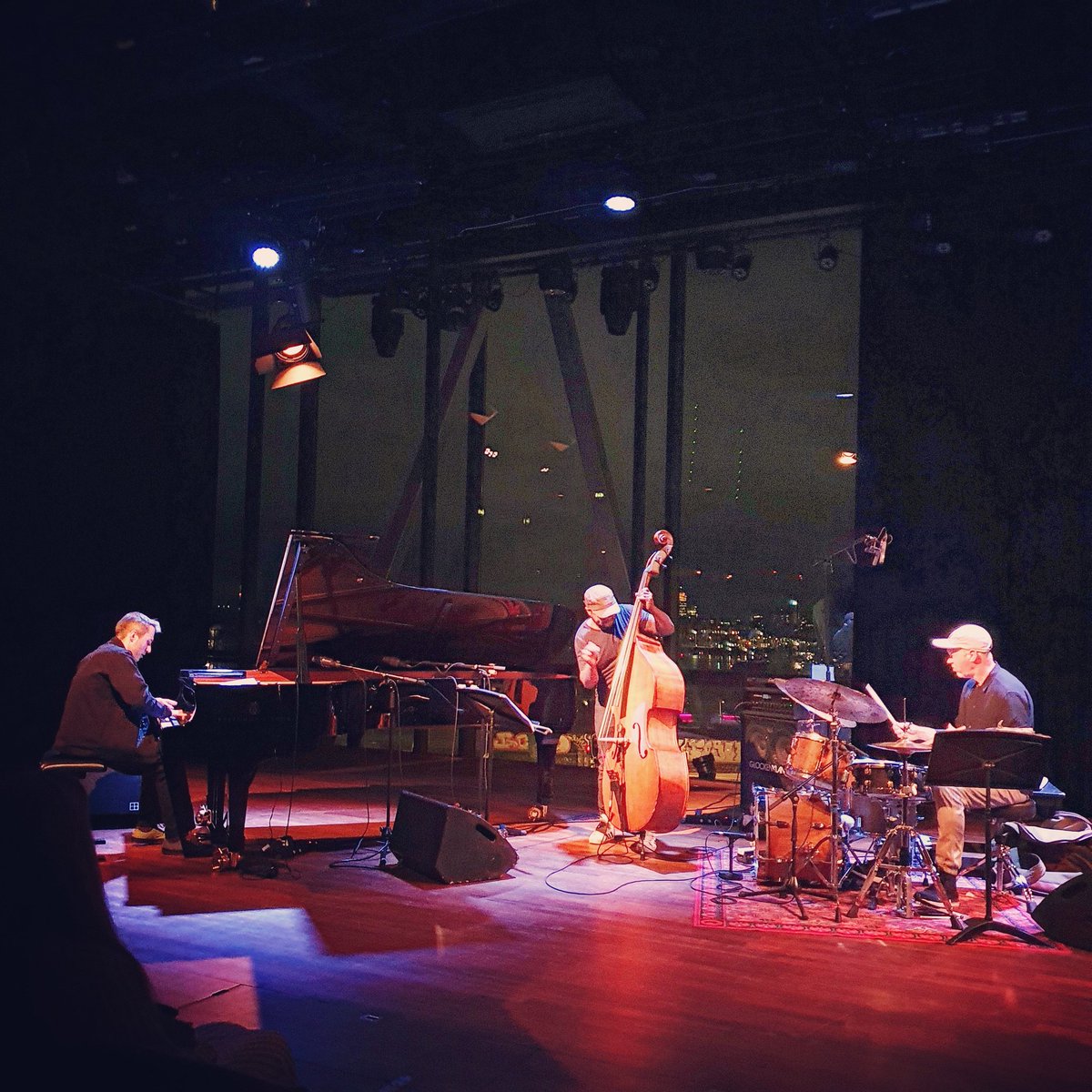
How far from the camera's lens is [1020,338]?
8.21 metres

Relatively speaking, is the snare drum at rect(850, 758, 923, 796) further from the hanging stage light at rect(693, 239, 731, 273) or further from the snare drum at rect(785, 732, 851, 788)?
the hanging stage light at rect(693, 239, 731, 273)

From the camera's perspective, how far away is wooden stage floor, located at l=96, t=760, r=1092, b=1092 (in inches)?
132

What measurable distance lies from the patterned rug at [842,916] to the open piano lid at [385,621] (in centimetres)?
237

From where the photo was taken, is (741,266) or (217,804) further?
(741,266)

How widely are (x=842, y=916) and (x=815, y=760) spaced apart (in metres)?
0.77

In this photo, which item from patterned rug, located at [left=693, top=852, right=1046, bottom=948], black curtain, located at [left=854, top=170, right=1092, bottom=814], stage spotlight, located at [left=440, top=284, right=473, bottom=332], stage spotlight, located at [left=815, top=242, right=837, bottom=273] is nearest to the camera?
patterned rug, located at [left=693, top=852, right=1046, bottom=948]

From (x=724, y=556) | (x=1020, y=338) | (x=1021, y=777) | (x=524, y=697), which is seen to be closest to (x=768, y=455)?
(x=724, y=556)

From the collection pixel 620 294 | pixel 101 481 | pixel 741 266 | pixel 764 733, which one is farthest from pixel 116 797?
pixel 741 266

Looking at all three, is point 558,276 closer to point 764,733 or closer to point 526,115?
point 526,115

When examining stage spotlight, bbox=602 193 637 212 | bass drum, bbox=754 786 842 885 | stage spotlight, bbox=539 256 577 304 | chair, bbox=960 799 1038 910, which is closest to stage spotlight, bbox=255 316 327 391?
stage spotlight, bbox=539 256 577 304

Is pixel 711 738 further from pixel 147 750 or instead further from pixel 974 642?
pixel 147 750

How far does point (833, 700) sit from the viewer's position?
5.26 metres

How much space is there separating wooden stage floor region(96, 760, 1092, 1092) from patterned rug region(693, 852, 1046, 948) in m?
0.07

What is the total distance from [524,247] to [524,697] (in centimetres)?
449
